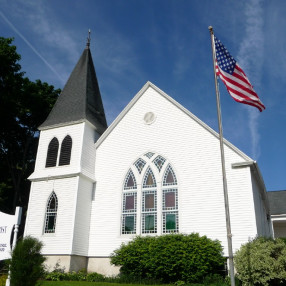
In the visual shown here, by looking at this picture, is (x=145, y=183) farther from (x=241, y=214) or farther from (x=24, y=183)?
(x=24, y=183)

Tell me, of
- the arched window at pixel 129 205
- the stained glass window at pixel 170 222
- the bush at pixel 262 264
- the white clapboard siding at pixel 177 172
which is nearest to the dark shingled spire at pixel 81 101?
the white clapboard siding at pixel 177 172

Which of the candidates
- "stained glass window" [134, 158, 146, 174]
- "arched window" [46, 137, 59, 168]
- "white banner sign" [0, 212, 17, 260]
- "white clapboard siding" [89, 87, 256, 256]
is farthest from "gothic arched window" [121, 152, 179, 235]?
"white banner sign" [0, 212, 17, 260]

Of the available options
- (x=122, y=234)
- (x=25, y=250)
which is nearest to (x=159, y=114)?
(x=122, y=234)

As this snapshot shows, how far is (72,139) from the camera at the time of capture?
65.1ft

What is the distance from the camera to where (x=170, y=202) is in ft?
56.8

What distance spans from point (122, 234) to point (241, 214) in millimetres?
6398

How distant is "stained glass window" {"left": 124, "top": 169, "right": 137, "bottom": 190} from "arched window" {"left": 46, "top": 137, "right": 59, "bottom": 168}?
4.54 metres

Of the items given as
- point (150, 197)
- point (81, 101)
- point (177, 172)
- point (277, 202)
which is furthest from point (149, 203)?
point (277, 202)

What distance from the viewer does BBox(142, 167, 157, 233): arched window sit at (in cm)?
1727

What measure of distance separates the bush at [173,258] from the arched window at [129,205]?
191cm

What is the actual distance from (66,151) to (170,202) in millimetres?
7084

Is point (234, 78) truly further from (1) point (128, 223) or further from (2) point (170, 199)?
(1) point (128, 223)

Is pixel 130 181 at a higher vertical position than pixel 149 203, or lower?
higher

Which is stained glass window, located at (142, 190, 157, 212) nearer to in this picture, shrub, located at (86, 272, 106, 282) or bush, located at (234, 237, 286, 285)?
shrub, located at (86, 272, 106, 282)
